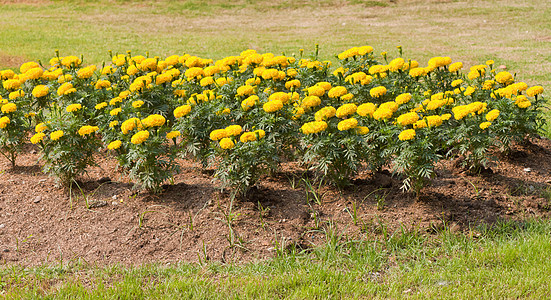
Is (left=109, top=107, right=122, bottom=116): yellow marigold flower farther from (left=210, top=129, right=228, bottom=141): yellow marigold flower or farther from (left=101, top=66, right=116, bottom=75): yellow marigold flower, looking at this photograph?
(left=101, top=66, right=116, bottom=75): yellow marigold flower

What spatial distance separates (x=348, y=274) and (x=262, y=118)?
4.98 ft

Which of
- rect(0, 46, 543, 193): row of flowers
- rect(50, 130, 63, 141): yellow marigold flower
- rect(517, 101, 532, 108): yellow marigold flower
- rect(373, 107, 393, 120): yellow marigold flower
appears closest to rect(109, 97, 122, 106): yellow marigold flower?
rect(0, 46, 543, 193): row of flowers

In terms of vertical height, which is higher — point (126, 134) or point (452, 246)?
point (126, 134)

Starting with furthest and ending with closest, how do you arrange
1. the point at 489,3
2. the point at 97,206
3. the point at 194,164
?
the point at 489,3, the point at 194,164, the point at 97,206

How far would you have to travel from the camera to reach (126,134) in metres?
4.29

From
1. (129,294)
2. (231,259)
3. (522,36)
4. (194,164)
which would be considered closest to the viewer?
(129,294)

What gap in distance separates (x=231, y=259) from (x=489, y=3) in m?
17.9

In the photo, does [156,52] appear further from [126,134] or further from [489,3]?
[489,3]

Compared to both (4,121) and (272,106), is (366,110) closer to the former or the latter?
(272,106)

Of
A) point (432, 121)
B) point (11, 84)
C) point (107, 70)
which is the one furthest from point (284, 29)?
point (432, 121)

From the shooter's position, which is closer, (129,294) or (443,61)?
(129,294)

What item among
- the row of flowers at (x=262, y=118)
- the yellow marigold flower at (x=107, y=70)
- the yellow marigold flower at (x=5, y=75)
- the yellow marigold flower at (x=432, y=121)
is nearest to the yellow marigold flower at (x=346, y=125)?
the row of flowers at (x=262, y=118)

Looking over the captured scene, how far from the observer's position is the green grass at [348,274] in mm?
3318

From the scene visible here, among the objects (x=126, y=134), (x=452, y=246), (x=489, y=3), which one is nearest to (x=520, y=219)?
(x=452, y=246)
